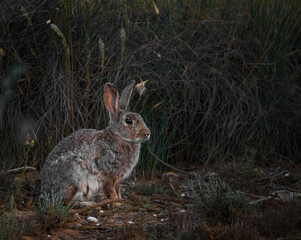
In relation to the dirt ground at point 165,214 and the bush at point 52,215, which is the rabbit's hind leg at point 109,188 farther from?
the bush at point 52,215

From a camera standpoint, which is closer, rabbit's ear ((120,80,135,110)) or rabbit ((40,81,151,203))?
rabbit ((40,81,151,203))

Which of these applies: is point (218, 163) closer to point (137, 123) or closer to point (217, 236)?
point (137, 123)

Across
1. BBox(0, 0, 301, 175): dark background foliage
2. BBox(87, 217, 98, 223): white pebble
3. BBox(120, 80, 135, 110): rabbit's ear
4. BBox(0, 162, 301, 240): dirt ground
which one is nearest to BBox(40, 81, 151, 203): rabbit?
BBox(120, 80, 135, 110): rabbit's ear

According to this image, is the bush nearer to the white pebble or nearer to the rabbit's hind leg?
the white pebble

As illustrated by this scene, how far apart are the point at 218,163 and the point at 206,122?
23.8 inches

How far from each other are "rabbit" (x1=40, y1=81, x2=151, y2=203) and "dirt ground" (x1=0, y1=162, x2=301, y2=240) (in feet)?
0.71

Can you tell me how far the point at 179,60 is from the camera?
6176 mm

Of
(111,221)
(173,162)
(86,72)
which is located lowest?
(173,162)

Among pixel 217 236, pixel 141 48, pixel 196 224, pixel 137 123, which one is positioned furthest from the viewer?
pixel 141 48

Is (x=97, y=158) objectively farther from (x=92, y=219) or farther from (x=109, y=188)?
(x=92, y=219)

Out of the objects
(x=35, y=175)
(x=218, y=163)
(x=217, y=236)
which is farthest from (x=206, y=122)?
(x=217, y=236)

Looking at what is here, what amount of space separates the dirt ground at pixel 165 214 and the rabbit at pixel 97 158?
0.71ft

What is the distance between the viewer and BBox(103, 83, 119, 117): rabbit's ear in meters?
4.69

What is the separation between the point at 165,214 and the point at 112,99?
1416mm
